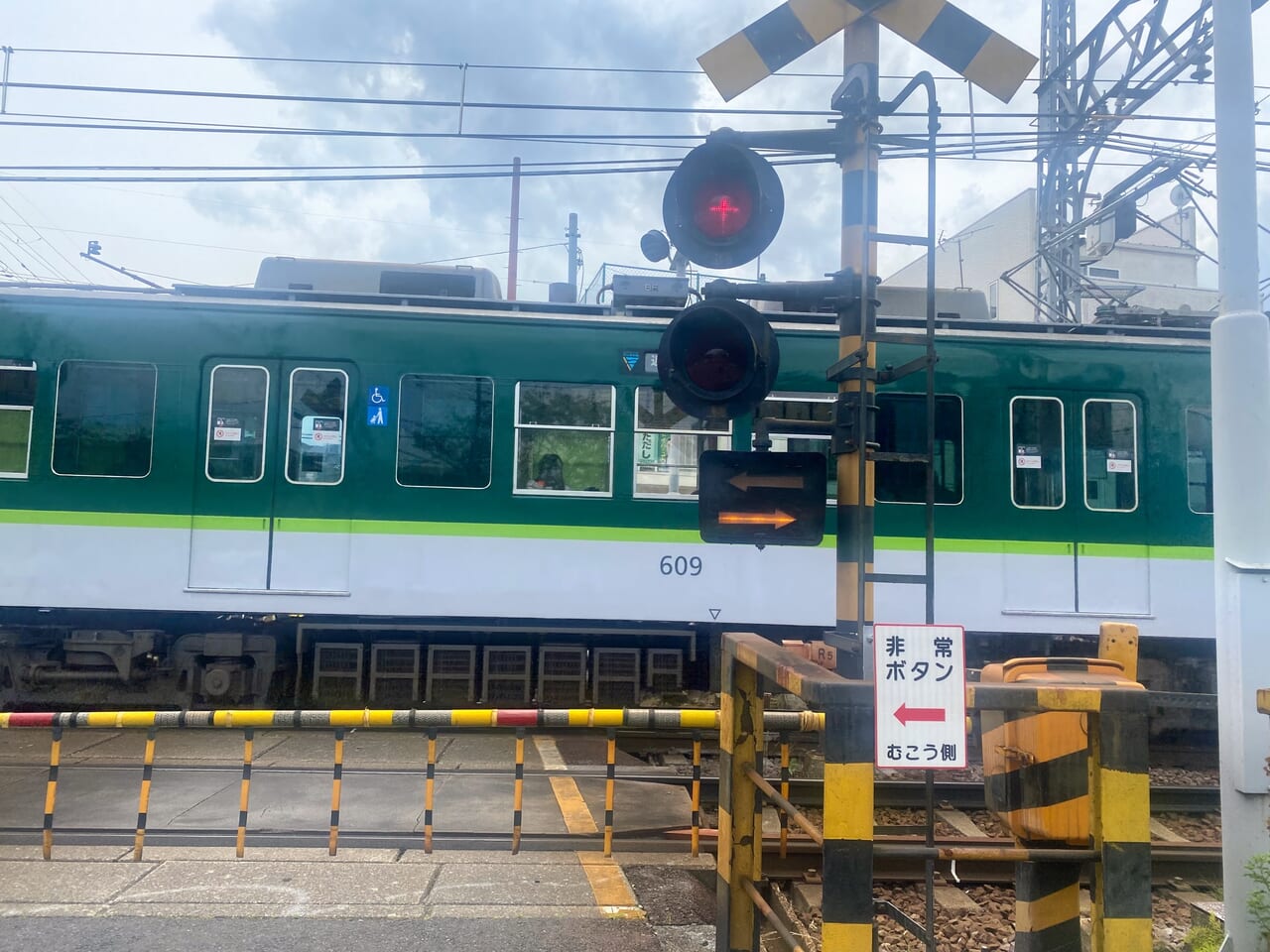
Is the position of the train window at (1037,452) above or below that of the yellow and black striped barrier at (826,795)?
above

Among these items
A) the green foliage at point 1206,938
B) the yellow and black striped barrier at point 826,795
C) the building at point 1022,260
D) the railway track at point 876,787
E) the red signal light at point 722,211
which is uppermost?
the building at point 1022,260

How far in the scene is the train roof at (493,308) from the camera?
321 inches

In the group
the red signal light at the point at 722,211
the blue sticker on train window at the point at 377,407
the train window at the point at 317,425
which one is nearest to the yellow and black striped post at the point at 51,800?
the train window at the point at 317,425

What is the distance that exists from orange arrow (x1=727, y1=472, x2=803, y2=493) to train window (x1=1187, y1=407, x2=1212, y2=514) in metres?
6.55

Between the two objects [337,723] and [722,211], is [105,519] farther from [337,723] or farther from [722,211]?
[722,211]

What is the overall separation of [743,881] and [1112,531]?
6.27 metres

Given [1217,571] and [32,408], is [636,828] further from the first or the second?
Result: [32,408]

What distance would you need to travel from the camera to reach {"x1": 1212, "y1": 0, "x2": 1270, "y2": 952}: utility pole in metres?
3.87

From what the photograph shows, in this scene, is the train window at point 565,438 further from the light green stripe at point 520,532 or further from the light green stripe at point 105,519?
the light green stripe at point 105,519

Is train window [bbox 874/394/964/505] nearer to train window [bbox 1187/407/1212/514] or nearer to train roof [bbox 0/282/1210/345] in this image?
train roof [bbox 0/282/1210/345]

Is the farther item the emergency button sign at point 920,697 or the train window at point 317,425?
the train window at point 317,425

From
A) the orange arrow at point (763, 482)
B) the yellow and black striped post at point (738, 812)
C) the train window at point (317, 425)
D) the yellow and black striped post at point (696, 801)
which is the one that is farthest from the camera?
the train window at point (317, 425)

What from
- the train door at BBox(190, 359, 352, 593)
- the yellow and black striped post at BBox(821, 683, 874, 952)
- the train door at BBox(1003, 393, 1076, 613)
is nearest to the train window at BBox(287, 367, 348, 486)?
the train door at BBox(190, 359, 352, 593)

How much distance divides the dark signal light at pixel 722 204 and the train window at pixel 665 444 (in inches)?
175
